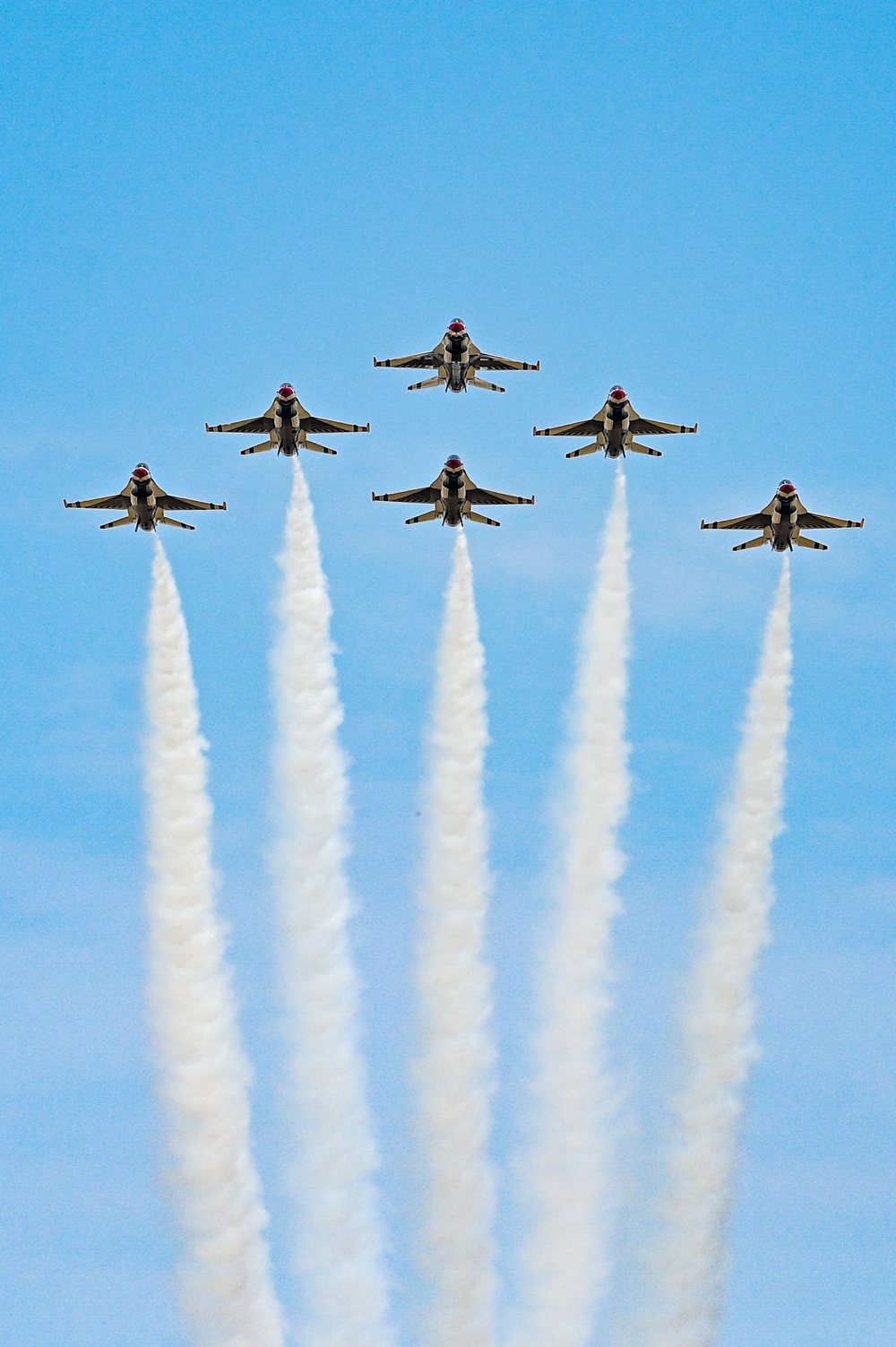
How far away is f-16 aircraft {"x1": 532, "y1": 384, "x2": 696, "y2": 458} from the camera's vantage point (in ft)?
290

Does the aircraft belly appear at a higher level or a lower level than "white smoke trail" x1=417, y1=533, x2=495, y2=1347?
higher

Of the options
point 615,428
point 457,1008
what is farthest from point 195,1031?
point 615,428

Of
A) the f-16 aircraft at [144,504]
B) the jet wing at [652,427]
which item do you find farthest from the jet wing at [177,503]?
the jet wing at [652,427]

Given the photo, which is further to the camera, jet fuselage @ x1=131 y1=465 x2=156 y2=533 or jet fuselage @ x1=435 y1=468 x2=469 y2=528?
jet fuselage @ x1=435 y1=468 x2=469 y2=528

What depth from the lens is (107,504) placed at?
89125 millimetres

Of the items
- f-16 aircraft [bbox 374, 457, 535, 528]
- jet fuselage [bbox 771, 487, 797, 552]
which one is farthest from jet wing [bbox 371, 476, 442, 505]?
jet fuselage [bbox 771, 487, 797, 552]

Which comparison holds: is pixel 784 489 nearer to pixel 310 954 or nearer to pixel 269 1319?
pixel 310 954

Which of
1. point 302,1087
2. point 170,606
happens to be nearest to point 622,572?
point 170,606

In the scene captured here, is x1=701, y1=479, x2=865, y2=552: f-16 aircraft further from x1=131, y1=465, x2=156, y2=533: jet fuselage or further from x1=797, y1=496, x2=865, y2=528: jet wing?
x1=131, y1=465, x2=156, y2=533: jet fuselage

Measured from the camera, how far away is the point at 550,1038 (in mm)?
86500

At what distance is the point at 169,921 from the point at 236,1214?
1216 cm

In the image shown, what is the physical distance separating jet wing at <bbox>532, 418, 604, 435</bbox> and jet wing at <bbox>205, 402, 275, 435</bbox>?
12006 millimetres

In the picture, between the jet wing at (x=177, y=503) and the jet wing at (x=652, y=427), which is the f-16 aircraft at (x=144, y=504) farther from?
the jet wing at (x=652, y=427)

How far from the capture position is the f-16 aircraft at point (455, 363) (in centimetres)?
8800
